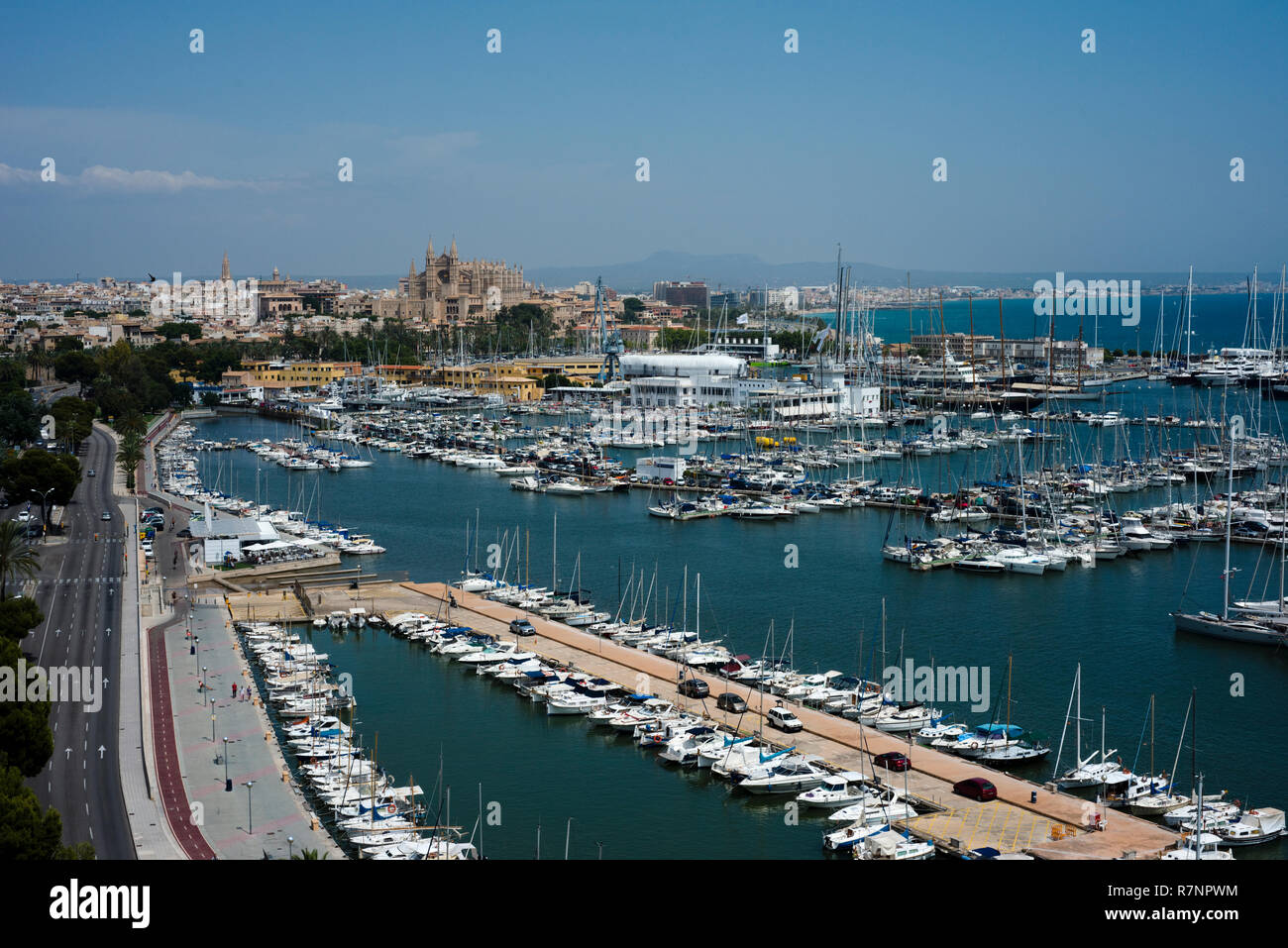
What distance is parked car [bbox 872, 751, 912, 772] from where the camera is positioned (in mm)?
11977

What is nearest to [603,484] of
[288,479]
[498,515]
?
[498,515]

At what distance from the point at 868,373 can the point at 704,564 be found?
3112cm

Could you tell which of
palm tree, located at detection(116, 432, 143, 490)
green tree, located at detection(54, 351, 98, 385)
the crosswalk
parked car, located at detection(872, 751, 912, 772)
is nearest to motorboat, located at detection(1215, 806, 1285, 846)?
parked car, located at detection(872, 751, 912, 772)

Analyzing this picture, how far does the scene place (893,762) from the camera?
1205 centimetres

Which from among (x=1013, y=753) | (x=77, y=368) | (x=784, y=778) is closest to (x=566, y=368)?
(x=77, y=368)

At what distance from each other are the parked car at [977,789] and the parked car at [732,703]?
2.90 meters

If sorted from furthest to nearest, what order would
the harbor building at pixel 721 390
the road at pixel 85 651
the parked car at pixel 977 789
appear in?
the harbor building at pixel 721 390 < the parked car at pixel 977 789 < the road at pixel 85 651

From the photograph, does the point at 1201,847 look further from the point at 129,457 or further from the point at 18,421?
the point at 18,421

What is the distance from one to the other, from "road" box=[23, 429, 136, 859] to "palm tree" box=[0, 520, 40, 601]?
1.04 feet

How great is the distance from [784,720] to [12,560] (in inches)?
445

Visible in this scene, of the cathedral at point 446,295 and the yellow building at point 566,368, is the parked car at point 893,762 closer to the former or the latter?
the yellow building at point 566,368

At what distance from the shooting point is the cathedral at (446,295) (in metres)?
90.8

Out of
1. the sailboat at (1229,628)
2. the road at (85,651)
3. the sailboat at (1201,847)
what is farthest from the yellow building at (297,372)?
the sailboat at (1201,847)
